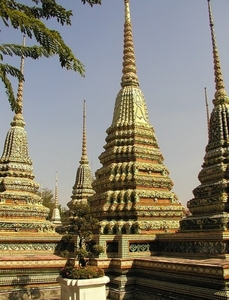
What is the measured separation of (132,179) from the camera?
1561 cm

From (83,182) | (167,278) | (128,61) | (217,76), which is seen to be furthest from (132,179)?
(83,182)

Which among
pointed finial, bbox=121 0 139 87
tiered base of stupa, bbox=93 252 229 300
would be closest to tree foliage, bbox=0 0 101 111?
tiered base of stupa, bbox=93 252 229 300

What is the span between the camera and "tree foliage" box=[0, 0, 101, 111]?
7398 millimetres

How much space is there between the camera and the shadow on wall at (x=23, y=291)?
12.2m

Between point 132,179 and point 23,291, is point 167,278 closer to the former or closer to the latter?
point 23,291

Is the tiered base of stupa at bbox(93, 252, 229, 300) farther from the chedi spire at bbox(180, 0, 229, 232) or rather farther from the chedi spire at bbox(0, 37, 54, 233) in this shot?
the chedi spire at bbox(0, 37, 54, 233)

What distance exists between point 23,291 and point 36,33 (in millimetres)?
9073

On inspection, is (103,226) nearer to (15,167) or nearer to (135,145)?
(135,145)

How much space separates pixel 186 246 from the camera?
12.4 meters

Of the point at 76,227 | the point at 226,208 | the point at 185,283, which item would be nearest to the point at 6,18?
the point at 76,227

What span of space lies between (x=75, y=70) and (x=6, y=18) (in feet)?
6.17

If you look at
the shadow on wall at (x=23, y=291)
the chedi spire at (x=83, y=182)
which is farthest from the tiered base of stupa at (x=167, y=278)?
the chedi spire at (x=83, y=182)

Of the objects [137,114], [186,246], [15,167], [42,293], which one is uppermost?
[137,114]

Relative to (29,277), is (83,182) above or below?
above
